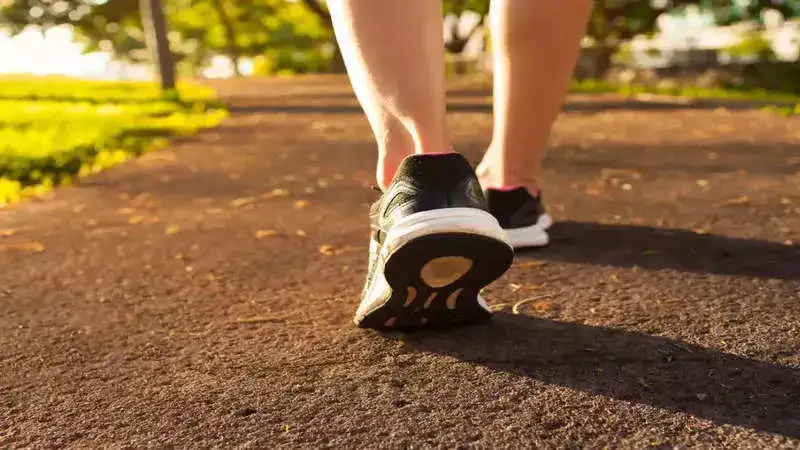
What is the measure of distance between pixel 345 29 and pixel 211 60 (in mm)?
42242

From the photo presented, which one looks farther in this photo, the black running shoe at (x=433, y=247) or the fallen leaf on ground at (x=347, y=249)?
the fallen leaf on ground at (x=347, y=249)

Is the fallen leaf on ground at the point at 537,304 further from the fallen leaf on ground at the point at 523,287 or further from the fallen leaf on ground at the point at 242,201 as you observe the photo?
the fallen leaf on ground at the point at 242,201

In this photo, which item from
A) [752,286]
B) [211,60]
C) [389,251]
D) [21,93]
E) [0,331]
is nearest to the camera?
[389,251]

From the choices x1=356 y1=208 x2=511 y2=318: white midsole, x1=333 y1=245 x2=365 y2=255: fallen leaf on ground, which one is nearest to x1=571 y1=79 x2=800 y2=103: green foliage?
x1=333 y1=245 x2=365 y2=255: fallen leaf on ground

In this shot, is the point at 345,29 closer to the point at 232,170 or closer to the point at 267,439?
the point at 267,439

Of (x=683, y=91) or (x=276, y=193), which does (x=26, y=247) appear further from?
(x=683, y=91)

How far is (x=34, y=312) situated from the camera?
2.30 metres

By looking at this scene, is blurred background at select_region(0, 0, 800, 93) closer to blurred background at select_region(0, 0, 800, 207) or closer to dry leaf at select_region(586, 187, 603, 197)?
blurred background at select_region(0, 0, 800, 207)

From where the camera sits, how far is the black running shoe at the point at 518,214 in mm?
2770

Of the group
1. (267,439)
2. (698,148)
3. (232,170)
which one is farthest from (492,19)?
(698,148)

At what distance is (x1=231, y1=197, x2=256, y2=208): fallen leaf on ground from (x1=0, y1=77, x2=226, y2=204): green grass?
3.47 ft

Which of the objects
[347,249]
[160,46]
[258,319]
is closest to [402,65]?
[258,319]

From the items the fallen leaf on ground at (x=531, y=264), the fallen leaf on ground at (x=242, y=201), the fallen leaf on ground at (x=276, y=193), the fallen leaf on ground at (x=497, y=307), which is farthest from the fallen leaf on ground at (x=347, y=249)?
the fallen leaf on ground at (x=276, y=193)

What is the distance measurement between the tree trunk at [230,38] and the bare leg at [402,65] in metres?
31.8
